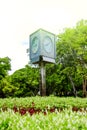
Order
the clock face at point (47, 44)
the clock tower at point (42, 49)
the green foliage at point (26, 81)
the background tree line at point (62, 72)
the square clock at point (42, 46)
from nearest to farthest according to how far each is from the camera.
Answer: the clock tower at point (42, 49), the square clock at point (42, 46), the clock face at point (47, 44), the background tree line at point (62, 72), the green foliage at point (26, 81)

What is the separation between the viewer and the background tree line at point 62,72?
3388 centimetres

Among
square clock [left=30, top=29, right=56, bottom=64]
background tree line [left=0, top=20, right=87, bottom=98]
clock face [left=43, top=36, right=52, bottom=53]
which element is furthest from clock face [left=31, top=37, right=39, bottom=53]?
background tree line [left=0, top=20, right=87, bottom=98]

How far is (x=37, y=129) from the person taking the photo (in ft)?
17.3

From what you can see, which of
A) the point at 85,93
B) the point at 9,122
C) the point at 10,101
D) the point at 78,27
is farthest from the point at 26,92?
the point at 9,122

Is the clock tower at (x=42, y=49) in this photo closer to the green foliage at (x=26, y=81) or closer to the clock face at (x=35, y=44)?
the clock face at (x=35, y=44)

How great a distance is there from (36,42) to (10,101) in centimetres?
858

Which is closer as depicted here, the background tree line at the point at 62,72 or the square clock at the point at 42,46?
the square clock at the point at 42,46

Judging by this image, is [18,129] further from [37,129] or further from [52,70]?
[52,70]

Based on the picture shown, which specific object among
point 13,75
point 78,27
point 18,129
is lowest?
point 18,129

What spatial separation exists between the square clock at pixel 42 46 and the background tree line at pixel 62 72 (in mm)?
9739

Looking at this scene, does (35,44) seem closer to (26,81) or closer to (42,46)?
(42,46)

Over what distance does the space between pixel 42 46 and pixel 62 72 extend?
17.3 m

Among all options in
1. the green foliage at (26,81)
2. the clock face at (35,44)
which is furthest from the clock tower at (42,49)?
the green foliage at (26,81)

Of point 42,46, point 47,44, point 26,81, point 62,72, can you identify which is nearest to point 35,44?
point 42,46
